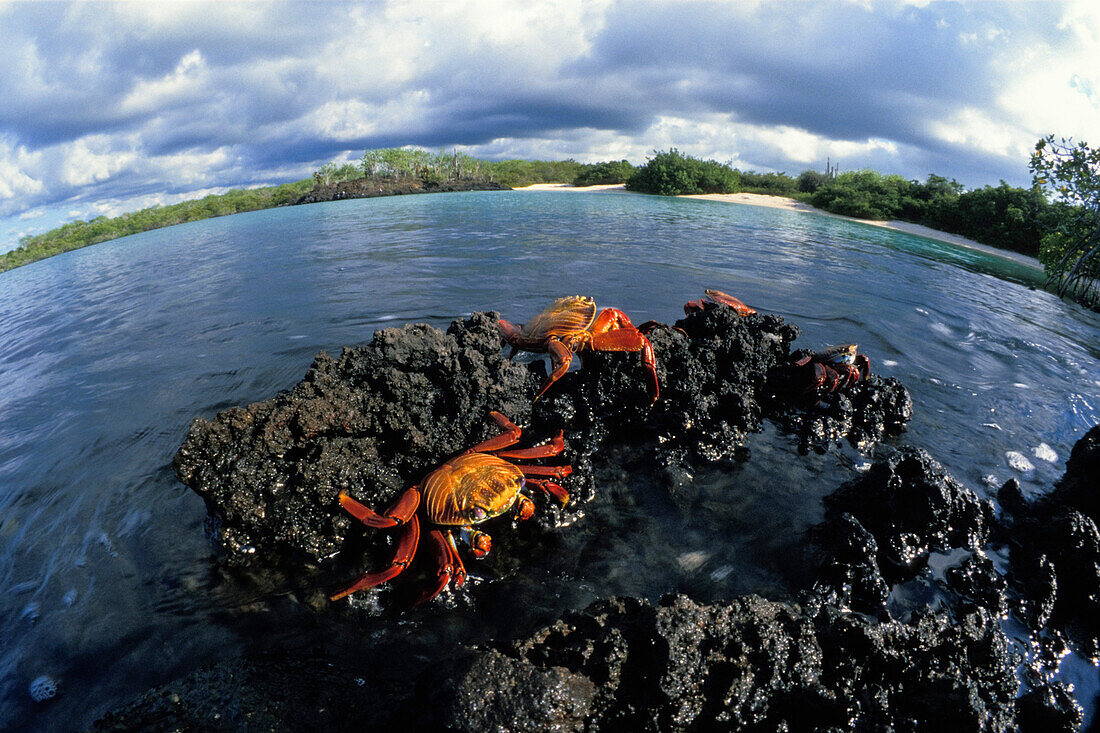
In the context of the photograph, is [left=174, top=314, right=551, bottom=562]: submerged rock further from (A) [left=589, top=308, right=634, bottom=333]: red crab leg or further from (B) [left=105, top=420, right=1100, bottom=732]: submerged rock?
(A) [left=589, top=308, right=634, bottom=333]: red crab leg

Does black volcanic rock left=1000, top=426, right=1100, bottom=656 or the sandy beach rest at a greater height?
the sandy beach

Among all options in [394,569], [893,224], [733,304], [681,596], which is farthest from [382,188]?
[681,596]

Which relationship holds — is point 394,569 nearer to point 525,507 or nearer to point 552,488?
point 525,507

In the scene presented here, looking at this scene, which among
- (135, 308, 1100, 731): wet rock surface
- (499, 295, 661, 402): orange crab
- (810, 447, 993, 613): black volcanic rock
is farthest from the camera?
(499, 295, 661, 402): orange crab

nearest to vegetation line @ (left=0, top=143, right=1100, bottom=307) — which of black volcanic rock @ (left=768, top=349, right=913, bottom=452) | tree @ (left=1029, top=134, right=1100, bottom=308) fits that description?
tree @ (left=1029, top=134, right=1100, bottom=308)

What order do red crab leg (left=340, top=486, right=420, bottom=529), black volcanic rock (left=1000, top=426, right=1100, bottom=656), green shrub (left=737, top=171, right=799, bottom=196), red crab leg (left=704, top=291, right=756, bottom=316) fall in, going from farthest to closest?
1. green shrub (left=737, top=171, right=799, bottom=196)
2. red crab leg (left=704, top=291, right=756, bottom=316)
3. red crab leg (left=340, top=486, right=420, bottom=529)
4. black volcanic rock (left=1000, top=426, right=1100, bottom=656)

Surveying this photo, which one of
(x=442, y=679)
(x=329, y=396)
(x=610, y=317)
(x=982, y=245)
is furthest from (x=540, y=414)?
(x=982, y=245)
